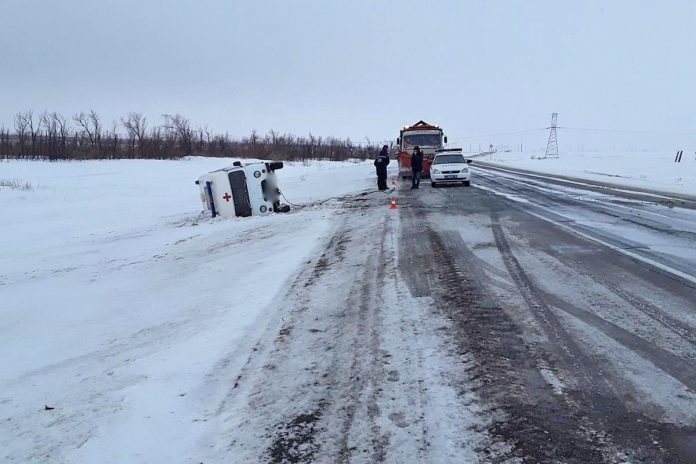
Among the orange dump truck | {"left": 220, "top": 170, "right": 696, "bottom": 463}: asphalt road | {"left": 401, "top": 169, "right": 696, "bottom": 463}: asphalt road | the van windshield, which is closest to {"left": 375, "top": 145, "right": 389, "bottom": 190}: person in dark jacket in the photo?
the van windshield

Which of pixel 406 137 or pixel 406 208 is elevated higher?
pixel 406 137

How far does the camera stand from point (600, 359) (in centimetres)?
397

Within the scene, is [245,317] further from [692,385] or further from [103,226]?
[103,226]

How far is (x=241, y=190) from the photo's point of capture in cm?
1459

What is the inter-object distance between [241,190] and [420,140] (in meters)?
15.9

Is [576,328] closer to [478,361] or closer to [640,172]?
[478,361]

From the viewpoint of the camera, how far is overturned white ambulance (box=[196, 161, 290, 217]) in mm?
14578

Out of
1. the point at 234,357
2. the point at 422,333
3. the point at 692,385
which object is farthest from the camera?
the point at 422,333

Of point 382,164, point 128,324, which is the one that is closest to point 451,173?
point 382,164

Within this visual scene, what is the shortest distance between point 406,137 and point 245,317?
24.1 metres

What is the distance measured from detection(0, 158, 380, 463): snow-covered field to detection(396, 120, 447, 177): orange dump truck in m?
14.7

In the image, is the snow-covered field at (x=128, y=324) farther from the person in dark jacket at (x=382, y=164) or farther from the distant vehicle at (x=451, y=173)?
the distant vehicle at (x=451, y=173)

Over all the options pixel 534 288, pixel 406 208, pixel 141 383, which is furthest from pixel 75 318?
pixel 406 208

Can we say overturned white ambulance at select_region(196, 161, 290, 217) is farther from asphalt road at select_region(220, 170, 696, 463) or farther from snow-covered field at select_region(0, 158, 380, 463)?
asphalt road at select_region(220, 170, 696, 463)
